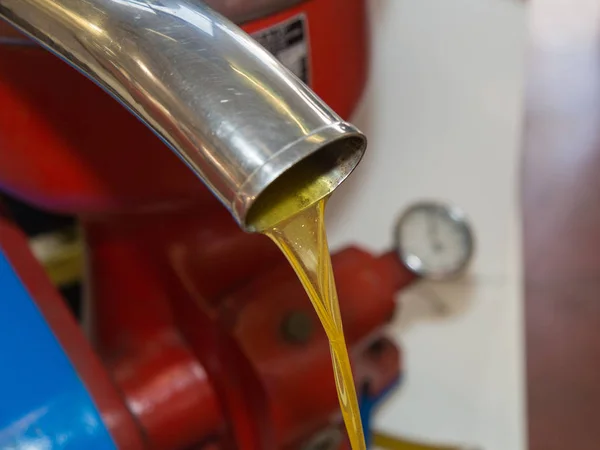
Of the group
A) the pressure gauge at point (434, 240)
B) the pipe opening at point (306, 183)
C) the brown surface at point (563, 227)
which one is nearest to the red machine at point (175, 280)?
the pressure gauge at point (434, 240)

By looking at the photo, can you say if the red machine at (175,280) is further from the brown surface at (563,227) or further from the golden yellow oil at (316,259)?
the brown surface at (563,227)

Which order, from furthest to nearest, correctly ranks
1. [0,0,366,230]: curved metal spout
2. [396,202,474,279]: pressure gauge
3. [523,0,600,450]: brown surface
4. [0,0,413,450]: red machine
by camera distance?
[523,0,600,450]: brown surface → [396,202,474,279]: pressure gauge → [0,0,413,450]: red machine → [0,0,366,230]: curved metal spout

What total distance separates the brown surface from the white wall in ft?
0.77

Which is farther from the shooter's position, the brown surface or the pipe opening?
the brown surface

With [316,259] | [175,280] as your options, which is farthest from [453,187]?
Answer: [316,259]

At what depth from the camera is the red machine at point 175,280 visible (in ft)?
1.23

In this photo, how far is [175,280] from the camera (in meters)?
0.49

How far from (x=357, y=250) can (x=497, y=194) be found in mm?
230

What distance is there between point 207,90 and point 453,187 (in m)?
0.49

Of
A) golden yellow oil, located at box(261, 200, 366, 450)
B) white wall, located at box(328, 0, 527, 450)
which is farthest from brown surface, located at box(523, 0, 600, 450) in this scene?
golden yellow oil, located at box(261, 200, 366, 450)

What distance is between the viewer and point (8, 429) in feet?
1.10

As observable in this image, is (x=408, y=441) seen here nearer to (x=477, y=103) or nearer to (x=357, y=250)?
(x=357, y=250)

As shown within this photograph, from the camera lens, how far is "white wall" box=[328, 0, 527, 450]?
58cm

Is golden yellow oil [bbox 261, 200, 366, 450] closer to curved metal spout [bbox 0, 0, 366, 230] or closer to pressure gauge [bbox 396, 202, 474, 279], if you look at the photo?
curved metal spout [bbox 0, 0, 366, 230]
